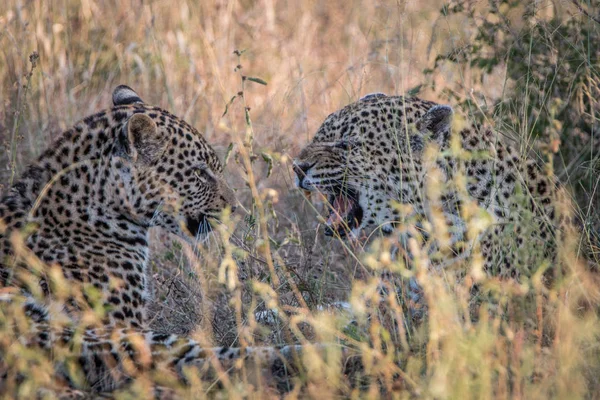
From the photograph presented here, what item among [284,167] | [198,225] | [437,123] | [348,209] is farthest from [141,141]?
[284,167]

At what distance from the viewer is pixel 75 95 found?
440 inches

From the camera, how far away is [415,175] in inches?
261

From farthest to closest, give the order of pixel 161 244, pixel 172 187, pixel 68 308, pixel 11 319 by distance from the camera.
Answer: pixel 161 244, pixel 172 187, pixel 68 308, pixel 11 319

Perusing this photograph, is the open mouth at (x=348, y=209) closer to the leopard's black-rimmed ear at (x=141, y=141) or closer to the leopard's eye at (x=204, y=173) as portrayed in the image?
the leopard's eye at (x=204, y=173)

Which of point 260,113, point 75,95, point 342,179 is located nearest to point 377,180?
point 342,179

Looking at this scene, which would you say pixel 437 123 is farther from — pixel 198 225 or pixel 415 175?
pixel 198 225

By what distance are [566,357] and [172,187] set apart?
9.56ft

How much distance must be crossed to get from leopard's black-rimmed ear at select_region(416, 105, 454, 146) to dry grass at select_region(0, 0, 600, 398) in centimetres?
23

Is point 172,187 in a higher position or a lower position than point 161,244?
higher

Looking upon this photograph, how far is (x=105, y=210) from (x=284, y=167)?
12.4 feet

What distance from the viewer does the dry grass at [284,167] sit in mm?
4500

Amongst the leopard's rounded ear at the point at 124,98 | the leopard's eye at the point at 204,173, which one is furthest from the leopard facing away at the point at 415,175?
the leopard's rounded ear at the point at 124,98

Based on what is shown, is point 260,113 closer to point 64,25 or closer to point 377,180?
point 64,25

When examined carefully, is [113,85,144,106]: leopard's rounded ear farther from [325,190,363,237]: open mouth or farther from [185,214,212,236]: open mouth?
[325,190,363,237]: open mouth
